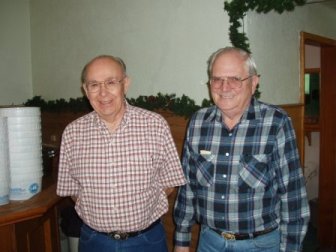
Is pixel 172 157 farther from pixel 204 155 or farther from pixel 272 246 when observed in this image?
pixel 272 246

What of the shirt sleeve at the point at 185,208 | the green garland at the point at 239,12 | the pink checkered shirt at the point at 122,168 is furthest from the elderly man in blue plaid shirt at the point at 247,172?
the green garland at the point at 239,12

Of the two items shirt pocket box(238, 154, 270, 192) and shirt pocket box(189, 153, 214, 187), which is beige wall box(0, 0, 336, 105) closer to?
shirt pocket box(189, 153, 214, 187)

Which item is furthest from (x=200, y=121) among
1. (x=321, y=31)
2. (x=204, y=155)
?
(x=321, y=31)

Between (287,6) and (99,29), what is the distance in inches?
62.5

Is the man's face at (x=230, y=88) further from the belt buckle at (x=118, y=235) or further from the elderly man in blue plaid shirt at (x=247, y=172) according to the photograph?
the belt buckle at (x=118, y=235)

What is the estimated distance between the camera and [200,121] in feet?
5.51

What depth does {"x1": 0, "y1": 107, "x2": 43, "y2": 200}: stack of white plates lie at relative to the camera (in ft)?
5.79

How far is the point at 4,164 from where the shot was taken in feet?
5.61

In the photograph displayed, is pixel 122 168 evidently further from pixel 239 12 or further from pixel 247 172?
pixel 239 12

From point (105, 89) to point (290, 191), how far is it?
987 mm

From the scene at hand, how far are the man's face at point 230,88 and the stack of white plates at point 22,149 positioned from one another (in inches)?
39.5

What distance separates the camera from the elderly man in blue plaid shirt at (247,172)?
1502mm

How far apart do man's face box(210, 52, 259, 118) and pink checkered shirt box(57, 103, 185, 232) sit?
38 centimetres

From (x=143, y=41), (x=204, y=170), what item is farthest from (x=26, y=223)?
(x=143, y=41)
